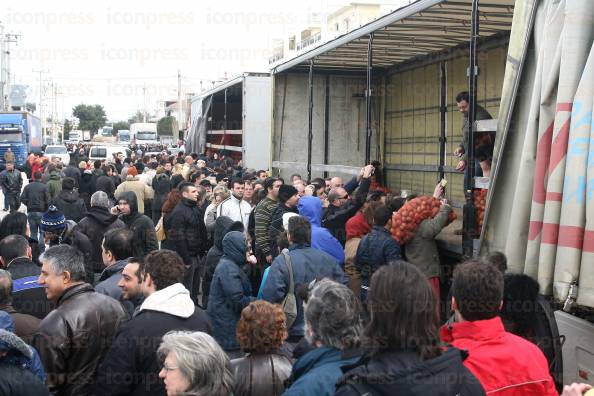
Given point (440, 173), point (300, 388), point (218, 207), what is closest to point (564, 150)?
point (300, 388)

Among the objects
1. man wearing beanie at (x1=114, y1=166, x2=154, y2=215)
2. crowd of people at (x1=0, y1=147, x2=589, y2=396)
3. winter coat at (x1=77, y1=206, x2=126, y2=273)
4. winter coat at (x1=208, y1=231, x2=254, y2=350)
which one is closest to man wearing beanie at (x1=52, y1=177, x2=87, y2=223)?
man wearing beanie at (x1=114, y1=166, x2=154, y2=215)

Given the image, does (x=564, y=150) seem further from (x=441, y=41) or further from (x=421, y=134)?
(x=421, y=134)

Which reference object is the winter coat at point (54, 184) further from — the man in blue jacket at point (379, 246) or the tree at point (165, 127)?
the tree at point (165, 127)

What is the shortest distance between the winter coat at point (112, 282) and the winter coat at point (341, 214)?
133 inches

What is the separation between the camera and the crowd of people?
2604 mm

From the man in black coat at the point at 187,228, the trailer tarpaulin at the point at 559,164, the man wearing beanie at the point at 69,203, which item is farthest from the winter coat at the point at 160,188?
the trailer tarpaulin at the point at 559,164

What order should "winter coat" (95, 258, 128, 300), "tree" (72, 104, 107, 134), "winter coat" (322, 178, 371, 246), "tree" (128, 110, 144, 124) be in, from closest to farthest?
1. "winter coat" (95, 258, 128, 300)
2. "winter coat" (322, 178, 371, 246)
3. "tree" (72, 104, 107, 134)
4. "tree" (128, 110, 144, 124)

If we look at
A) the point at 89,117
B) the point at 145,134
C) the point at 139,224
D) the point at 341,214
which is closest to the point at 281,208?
the point at 341,214

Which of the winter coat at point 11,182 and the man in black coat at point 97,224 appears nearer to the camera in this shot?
the man in black coat at point 97,224

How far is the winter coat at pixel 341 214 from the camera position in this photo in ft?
27.0

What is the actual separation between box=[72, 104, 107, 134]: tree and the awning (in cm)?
9780

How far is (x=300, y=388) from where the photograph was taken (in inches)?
116

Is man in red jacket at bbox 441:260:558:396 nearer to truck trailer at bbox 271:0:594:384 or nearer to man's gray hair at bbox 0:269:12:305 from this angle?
truck trailer at bbox 271:0:594:384

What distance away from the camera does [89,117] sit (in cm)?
10662
